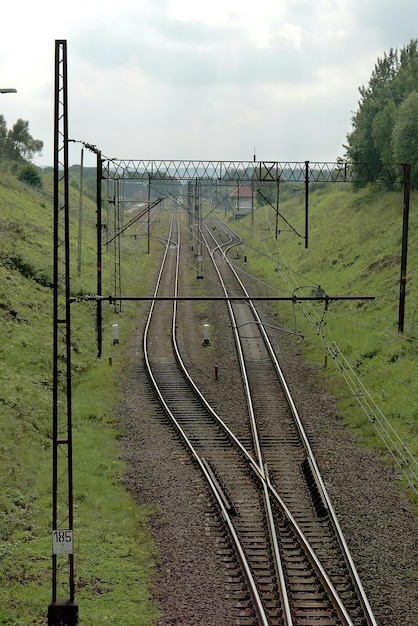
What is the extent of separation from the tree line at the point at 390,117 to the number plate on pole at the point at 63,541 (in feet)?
140

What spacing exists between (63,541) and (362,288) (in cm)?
3001

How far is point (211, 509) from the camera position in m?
17.4

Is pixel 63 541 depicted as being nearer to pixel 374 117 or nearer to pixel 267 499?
pixel 267 499

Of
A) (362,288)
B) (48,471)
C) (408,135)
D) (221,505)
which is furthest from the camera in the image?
(408,135)

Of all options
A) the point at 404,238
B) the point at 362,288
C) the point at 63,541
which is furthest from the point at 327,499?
the point at 362,288

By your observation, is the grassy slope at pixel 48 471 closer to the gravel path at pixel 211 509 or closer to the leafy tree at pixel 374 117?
the gravel path at pixel 211 509

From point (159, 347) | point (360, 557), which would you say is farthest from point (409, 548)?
point (159, 347)

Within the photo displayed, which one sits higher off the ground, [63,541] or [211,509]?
[63,541]

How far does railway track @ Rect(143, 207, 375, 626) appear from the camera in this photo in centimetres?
1330

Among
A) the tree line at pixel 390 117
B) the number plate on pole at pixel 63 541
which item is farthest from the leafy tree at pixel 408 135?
the number plate on pole at pixel 63 541

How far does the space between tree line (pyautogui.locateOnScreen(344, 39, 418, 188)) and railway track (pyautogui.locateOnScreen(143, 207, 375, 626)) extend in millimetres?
24092

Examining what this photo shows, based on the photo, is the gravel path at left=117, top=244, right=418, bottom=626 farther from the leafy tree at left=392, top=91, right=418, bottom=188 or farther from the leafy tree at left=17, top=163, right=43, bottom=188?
the leafy tree at left=17, top=163, right=43, bottom=188

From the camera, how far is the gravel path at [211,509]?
1346cm

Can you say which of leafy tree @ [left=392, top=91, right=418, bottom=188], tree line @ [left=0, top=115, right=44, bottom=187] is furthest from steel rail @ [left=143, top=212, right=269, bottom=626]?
tree line @ [left=0, top=115, right=44, bottom=187]
